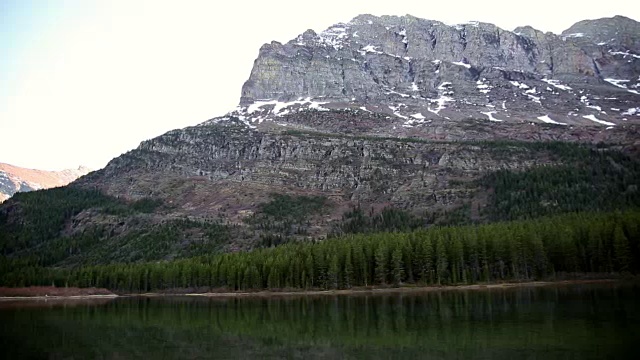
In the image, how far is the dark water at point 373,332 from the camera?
1660 inches

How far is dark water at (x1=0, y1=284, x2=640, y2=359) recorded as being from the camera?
138 feet

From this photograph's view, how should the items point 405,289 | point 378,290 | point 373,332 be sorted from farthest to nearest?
point 378,290 < point 405,289 < point 373,332

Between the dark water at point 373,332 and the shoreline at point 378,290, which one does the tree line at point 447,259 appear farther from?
the dark water at point 373,332

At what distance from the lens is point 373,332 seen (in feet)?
181

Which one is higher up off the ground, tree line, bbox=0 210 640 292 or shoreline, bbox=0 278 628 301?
tree line, bbox=0 210 640 292

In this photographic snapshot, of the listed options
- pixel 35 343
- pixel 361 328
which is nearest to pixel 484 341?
pixel 361 328

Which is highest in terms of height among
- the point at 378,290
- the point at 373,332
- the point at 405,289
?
the point at 373,332

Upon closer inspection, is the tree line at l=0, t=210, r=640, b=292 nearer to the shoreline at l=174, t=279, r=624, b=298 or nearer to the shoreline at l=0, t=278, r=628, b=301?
the shoreline at l=0, t=278, r=628, b=301

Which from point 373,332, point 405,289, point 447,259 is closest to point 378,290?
point 405,289

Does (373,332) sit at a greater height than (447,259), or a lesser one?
lesser

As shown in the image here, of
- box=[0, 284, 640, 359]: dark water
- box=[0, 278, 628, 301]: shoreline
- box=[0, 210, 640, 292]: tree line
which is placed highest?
box=[0, 210, 640, 292]: tree line

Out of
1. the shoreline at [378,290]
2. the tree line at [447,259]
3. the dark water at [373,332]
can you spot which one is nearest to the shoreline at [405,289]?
the shoreline at [378,290]

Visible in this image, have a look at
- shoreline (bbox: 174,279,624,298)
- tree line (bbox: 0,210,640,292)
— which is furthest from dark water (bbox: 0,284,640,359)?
tree line (bbox: 0,210,640,292)

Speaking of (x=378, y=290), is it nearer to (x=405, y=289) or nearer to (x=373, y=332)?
(x=405, y=289)
